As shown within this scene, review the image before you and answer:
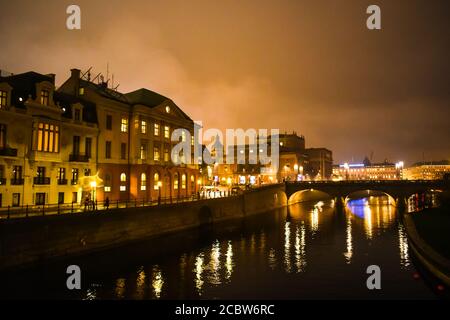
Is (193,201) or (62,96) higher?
(62,96)

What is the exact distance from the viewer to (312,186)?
96.4 meters

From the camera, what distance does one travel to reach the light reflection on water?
28.5 m

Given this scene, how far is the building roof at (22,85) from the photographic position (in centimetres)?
3953

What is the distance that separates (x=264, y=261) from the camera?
3769 centimetres

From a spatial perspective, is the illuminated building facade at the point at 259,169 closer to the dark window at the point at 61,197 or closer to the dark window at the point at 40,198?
the dark window at the point at 61,197

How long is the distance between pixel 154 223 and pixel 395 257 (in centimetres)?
2963

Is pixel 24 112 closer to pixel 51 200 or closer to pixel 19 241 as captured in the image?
pixel 51 200

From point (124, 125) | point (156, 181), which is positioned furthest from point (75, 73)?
point (156, 181)

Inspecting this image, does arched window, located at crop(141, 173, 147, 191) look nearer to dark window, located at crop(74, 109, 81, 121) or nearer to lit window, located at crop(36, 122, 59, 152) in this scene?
dark window, located at crop(74, 109, 81, 121)

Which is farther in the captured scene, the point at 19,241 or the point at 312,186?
the point at 312,186

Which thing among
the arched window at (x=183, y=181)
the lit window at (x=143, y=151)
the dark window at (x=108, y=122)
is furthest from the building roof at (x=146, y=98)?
the arched window at (x=183, y=181)
